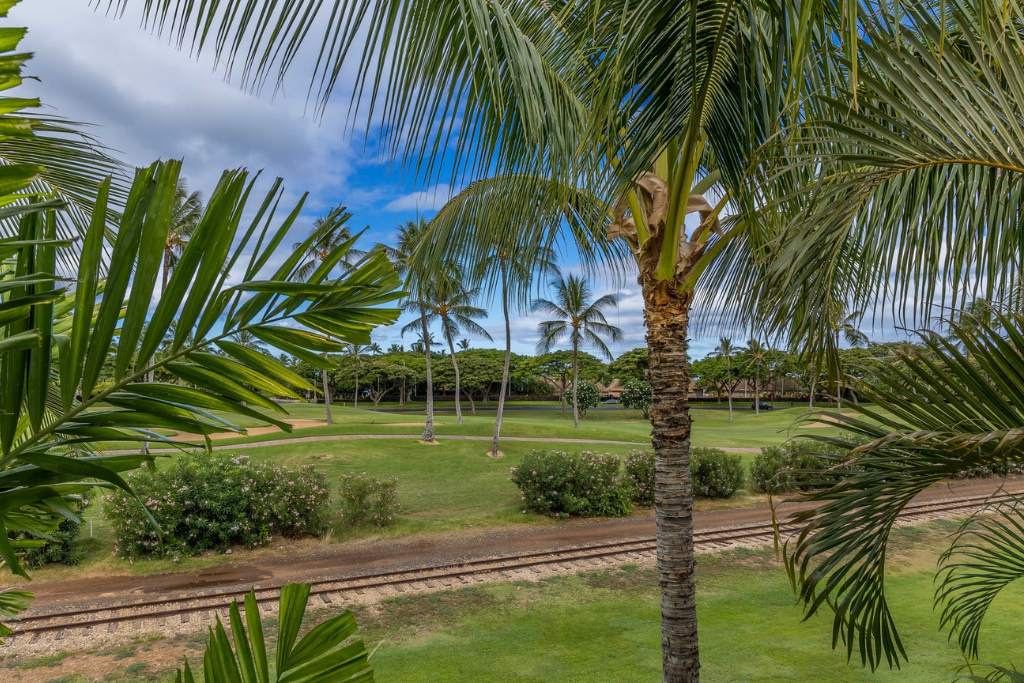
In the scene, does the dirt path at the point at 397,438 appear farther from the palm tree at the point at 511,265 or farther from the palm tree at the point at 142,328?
the palm tree at the point at 142,328

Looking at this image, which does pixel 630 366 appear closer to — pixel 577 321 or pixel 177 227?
pixel 577 321

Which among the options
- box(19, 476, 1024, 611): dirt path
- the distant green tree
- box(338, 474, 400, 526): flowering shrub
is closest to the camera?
box(19, 476, 1024, 611): dirt path

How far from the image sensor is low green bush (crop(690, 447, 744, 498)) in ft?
50.5

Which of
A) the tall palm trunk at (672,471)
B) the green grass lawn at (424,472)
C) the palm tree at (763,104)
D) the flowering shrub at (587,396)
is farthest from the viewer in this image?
the flowering shrub at (587,396)

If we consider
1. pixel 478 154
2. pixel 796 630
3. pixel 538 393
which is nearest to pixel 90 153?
pixel 478 154

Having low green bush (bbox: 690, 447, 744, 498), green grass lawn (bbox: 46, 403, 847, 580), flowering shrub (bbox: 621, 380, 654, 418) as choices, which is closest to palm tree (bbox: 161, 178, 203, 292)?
green grass lawn (bbox: 46, 403, 847, 580)

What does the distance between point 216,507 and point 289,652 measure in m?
10.9

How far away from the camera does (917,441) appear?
2178mm

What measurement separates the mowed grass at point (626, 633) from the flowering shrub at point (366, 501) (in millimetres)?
4336

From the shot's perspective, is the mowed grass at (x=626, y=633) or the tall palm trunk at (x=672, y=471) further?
the mowed grass at (x=626, y=633)

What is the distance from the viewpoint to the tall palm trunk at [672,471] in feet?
14.8

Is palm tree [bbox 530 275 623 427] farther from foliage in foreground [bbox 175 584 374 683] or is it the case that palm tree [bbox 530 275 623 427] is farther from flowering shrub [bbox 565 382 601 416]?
foliage in foreground [bbox 175 584 374 683]

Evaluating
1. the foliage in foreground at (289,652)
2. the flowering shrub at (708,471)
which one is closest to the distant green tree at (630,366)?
the flowering shrub at (708,471)

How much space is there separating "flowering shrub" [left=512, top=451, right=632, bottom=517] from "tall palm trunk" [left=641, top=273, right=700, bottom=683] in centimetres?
868
